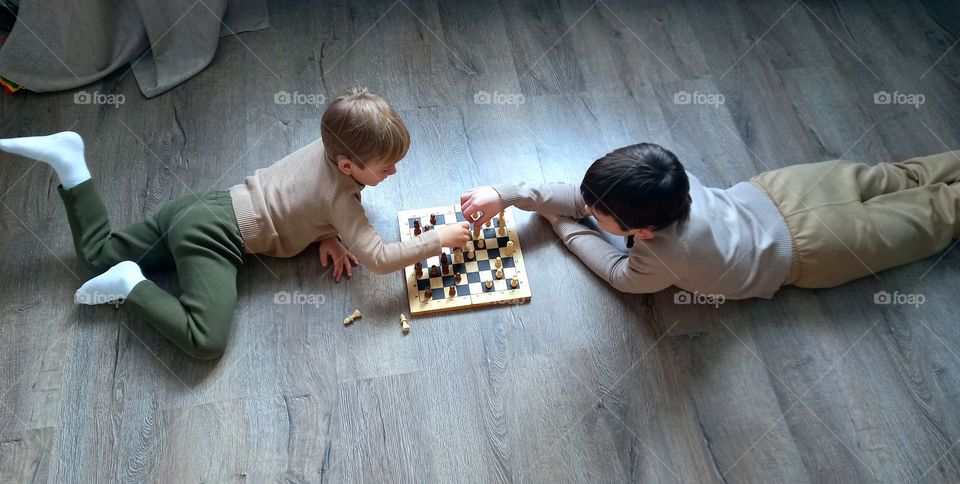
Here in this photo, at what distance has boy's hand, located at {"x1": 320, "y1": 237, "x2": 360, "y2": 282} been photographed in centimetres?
159

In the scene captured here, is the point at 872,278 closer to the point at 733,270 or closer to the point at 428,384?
the point at 733,270

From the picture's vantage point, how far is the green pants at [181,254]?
4.71 ft

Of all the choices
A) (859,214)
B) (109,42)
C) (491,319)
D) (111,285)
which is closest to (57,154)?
(111,285)

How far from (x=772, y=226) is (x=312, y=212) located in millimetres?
1022

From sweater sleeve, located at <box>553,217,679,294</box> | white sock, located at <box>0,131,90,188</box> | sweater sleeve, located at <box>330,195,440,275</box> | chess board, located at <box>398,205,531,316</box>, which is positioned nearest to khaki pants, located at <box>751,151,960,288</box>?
sweater sleeve, located at <box>553,217,679,294</box>

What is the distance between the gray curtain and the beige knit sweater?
54 cm

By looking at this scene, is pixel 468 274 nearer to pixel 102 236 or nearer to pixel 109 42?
pixel 102 236

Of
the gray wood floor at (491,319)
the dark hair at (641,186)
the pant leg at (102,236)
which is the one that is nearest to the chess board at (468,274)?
the gray wood floor at (491,319)

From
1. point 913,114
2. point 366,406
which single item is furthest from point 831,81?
point 366,406

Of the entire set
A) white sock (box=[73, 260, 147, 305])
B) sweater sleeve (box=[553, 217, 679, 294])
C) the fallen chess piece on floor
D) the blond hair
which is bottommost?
the fallen chess piece on floor

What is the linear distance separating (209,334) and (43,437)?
38 cm

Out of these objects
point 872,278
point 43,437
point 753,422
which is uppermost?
point 872,278

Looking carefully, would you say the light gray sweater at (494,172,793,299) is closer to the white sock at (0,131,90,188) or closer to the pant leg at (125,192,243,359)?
the pant leg at (125,192,243,359)

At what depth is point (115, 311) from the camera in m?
1.52
